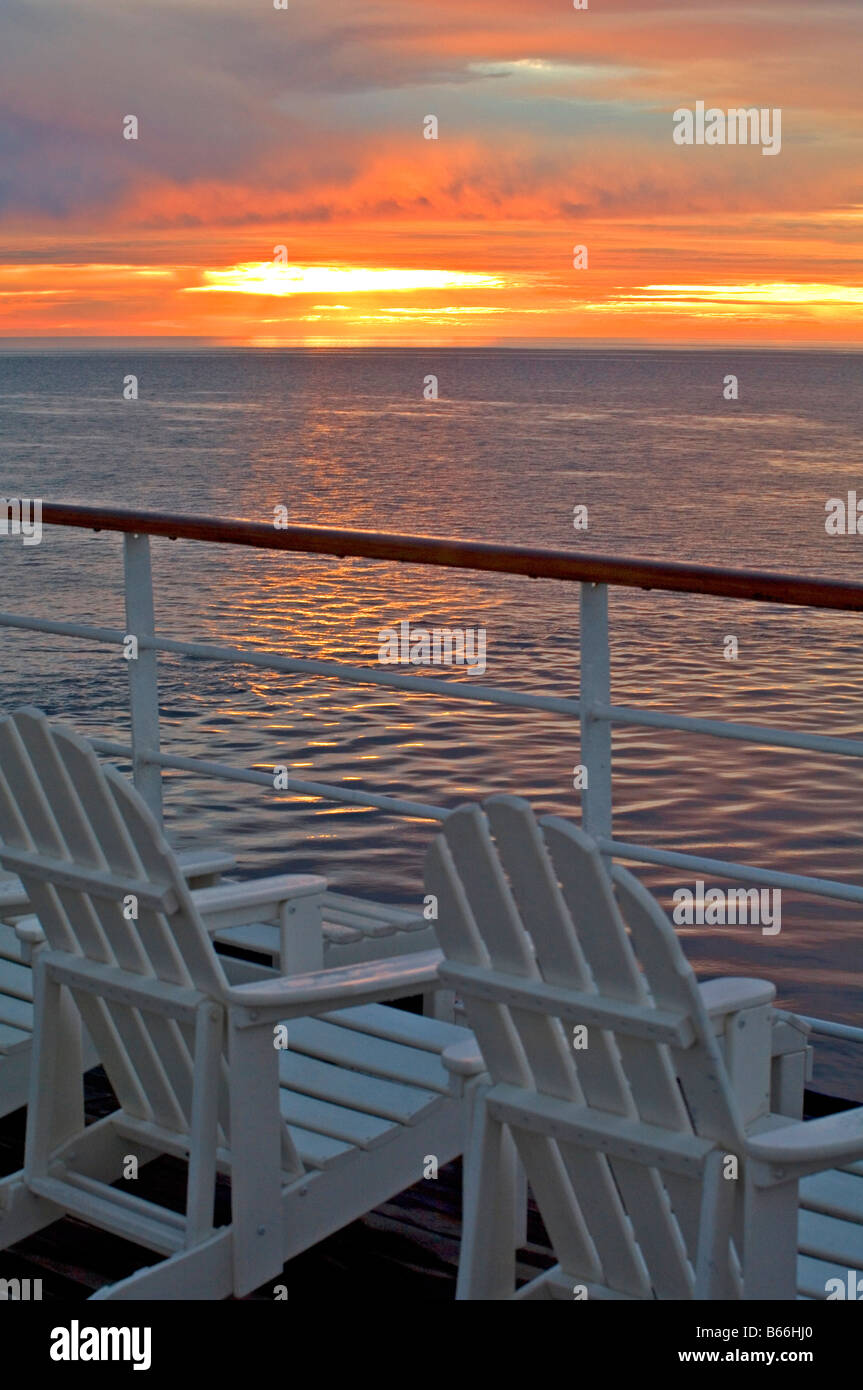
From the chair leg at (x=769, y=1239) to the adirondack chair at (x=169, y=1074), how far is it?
0.39 m

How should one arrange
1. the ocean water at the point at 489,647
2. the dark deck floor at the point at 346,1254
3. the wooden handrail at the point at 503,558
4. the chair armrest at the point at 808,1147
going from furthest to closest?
1. the ocean water at the point at 489,647
2. the wooden handrail at the point at 503,558
3. the dark deck floor at the point at 346,1254
4. the chair armrest at the point at 808,1147

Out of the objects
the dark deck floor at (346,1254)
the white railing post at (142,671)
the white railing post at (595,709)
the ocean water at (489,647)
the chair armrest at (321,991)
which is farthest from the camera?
the ocean water at (489,647)

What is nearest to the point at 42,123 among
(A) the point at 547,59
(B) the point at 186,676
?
(B) the point at 186,676

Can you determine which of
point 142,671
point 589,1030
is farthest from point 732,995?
point 142,671

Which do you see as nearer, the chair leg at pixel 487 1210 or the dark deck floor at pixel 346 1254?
the chair leg at pixel 487 1210

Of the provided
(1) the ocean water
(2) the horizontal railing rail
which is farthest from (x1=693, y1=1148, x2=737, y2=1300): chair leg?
(1) the ocean water

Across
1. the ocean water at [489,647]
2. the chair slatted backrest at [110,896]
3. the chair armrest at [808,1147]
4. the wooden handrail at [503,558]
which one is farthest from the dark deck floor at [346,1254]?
the ocean water at [489,647]

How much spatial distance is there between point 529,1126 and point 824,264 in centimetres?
6495

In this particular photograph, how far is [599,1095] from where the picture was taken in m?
1.83

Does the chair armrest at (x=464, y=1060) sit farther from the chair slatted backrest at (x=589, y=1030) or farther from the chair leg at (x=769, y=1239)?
the chair leg at (x=769, y=1239)

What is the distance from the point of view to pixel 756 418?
70.3 metres

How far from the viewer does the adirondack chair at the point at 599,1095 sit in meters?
1.70

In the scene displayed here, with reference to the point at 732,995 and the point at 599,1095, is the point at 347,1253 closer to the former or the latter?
the point at 599,1095

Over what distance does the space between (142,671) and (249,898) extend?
1142 mm
